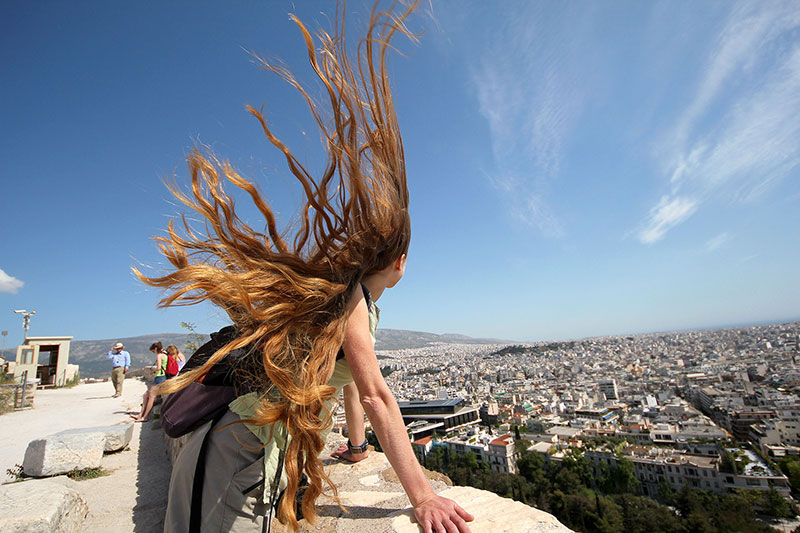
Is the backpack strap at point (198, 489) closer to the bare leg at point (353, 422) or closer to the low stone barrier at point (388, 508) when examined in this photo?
the low stone barrier at point (388, 508)

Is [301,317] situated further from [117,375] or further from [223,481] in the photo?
[117,375]

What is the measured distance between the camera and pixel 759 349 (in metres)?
54.9

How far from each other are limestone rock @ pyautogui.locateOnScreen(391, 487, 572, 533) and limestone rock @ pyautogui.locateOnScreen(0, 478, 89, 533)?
1.53 m

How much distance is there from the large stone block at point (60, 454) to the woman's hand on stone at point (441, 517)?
11.0 ft

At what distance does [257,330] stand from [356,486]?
50.5 inches

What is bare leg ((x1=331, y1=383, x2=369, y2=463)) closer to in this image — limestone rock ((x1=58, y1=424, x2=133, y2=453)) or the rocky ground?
the rocky ground

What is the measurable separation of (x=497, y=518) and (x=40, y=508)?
1.99 meters

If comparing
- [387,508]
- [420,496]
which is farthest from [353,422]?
[420,496]

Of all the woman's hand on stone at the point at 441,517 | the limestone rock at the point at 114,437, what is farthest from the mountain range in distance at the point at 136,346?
the woman's hand on stone at the point at 441,517

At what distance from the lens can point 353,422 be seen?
217cm

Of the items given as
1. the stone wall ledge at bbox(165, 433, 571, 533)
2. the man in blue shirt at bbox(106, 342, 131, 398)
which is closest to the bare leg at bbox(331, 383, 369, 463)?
the stone wall ledge at bbox(165, 433, 571, 533)

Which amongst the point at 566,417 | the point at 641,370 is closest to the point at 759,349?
the point at 641,370

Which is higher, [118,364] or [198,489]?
[118,364]

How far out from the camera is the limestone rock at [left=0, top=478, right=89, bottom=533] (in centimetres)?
151
